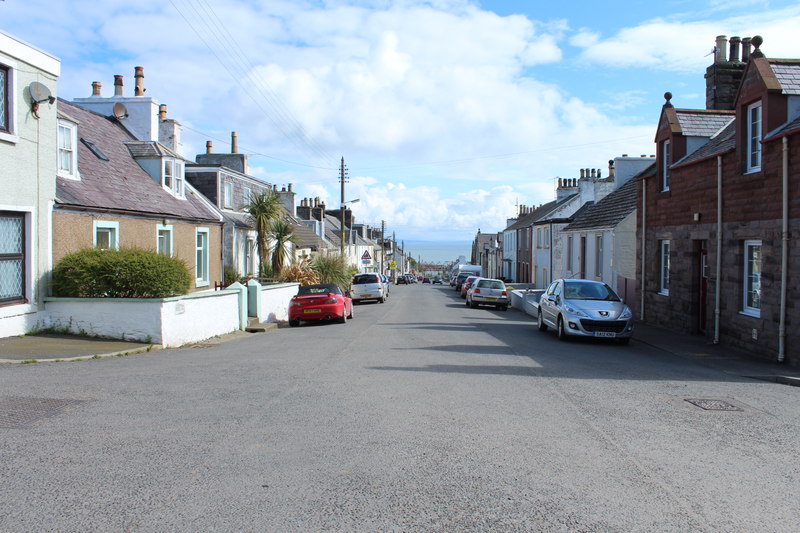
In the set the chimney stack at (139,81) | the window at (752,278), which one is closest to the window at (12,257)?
the chimney stack at (139,81)

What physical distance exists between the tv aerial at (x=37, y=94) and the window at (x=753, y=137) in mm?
15312

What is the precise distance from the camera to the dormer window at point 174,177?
2233cm

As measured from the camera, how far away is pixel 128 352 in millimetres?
12594

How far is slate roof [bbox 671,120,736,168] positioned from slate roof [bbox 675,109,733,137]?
1.02ft

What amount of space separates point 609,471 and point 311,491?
8.22 ft

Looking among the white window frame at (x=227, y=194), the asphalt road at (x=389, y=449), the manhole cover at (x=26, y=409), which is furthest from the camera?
the white window frame at (x=227, y=194)

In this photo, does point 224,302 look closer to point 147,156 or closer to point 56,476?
point 147,156

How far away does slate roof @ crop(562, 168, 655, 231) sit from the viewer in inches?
1036

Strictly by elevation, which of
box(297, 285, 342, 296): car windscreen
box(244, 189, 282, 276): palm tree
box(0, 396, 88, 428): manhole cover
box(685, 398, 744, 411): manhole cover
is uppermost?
box(244, 189, 282, 276): palm tree

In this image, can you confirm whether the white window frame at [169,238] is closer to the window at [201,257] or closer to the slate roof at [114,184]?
the slate roof at [114,184]

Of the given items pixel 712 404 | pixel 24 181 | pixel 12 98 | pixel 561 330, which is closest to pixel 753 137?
pixel 561 330

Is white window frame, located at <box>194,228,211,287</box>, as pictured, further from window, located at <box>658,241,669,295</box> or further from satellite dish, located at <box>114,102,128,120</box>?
window, located at <box>658,241,669,295</box>

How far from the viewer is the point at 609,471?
18.0 ft

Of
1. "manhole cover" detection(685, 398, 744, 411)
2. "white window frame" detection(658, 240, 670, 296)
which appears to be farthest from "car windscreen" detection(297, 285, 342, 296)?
"manhole cover" detection(685, 398, 744, 411)
